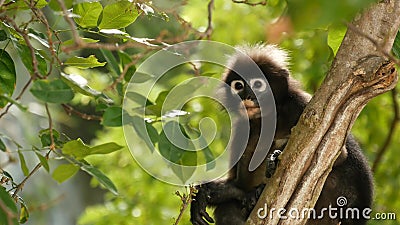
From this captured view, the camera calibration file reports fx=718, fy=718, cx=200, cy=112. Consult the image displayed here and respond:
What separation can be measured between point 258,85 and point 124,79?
1218mm

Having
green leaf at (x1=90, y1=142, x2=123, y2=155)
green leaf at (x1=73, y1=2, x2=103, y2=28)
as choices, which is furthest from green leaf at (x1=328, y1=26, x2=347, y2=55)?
green leaf at (x1=90, y1=142, x2=123, y2=155)

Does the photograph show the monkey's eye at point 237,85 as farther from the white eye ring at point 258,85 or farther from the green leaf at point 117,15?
the green leaf at point 117,15

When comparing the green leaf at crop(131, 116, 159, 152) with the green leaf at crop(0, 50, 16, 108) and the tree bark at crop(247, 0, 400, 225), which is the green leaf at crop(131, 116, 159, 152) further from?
the tree bark at crop(247, 0, 400, 225)

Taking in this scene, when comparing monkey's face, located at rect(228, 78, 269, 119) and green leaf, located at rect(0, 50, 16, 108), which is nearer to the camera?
green leaf, located at rect(0, 50, 16, 108)

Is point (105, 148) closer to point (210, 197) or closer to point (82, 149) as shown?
point (82, 149)

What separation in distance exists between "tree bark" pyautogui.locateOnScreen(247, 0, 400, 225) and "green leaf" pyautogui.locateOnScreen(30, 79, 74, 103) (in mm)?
872

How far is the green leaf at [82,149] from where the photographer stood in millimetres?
1794

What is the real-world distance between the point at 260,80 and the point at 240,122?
24cm

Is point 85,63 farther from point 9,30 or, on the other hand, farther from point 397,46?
point 397,46

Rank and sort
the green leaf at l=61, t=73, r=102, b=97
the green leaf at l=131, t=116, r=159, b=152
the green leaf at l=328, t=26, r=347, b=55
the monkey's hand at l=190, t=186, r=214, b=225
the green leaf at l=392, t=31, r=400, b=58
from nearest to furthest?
the green leaf at l=61, t=73, r=102, b=97, the green leaf at l=131, t=116, r=159, b=152, the green leaf at l=392, t=31, r=400, b=58, the green leaf at l=328, t=26, r=347, b=55, the monkey's hand at l=190, t=186, r=214, b=225

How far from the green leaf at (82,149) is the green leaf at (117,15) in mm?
443

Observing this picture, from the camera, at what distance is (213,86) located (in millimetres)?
3301

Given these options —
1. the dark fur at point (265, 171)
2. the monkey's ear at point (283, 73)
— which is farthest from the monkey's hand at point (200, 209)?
the monkey's ear at point (283, 73)

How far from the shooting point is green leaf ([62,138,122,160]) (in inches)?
70.6
